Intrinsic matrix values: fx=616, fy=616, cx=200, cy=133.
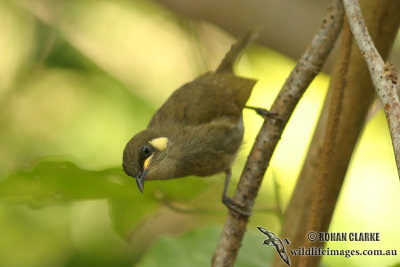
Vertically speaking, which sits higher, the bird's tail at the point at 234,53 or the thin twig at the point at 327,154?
the bird's tail at the point at 234,53

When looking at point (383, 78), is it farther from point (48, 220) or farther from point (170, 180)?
point (48, 220)

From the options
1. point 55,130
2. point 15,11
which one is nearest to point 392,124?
point 55,130

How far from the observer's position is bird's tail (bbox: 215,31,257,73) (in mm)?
3566

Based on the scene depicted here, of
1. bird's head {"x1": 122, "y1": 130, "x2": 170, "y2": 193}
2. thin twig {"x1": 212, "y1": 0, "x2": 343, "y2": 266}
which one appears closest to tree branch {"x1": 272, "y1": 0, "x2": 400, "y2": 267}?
thin twig {"x1": 212, "y1": 0, "x2": 343, "y2": 266}

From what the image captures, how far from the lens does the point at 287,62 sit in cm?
490

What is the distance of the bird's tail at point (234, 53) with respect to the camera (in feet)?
11.7

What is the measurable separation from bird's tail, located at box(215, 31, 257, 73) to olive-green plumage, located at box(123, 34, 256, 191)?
13 centimetres

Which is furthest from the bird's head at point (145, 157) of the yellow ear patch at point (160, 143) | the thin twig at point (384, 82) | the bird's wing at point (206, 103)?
the thin twig at point (384, 82)

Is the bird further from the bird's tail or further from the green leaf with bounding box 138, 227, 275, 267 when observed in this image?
the green leaf with bounding box 138, 227, 275, 267

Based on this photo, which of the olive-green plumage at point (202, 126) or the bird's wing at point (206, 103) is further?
the bird's wing at point (206, 103)

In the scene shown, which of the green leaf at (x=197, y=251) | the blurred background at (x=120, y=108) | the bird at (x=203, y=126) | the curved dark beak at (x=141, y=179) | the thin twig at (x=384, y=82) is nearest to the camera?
the thin twig at (x=384, y=82)

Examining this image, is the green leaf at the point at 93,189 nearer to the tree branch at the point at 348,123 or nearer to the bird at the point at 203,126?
the bird at the point at 203,126

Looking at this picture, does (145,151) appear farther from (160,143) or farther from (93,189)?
(93,189)

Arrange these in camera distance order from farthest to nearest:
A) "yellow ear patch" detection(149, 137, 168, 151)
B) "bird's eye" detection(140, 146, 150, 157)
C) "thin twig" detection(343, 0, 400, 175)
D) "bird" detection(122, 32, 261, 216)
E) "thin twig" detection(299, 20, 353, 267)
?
"bird" detection(122, 32, 261, 216) → "yellow ear patch" detection(149, 137, 168, 151) → "bird's eye" detection(140, 146, 150, 157) → "thin twig" detection(299, 20, 353, 267) → "thin twig" detection(343, 0, 400, 175)
